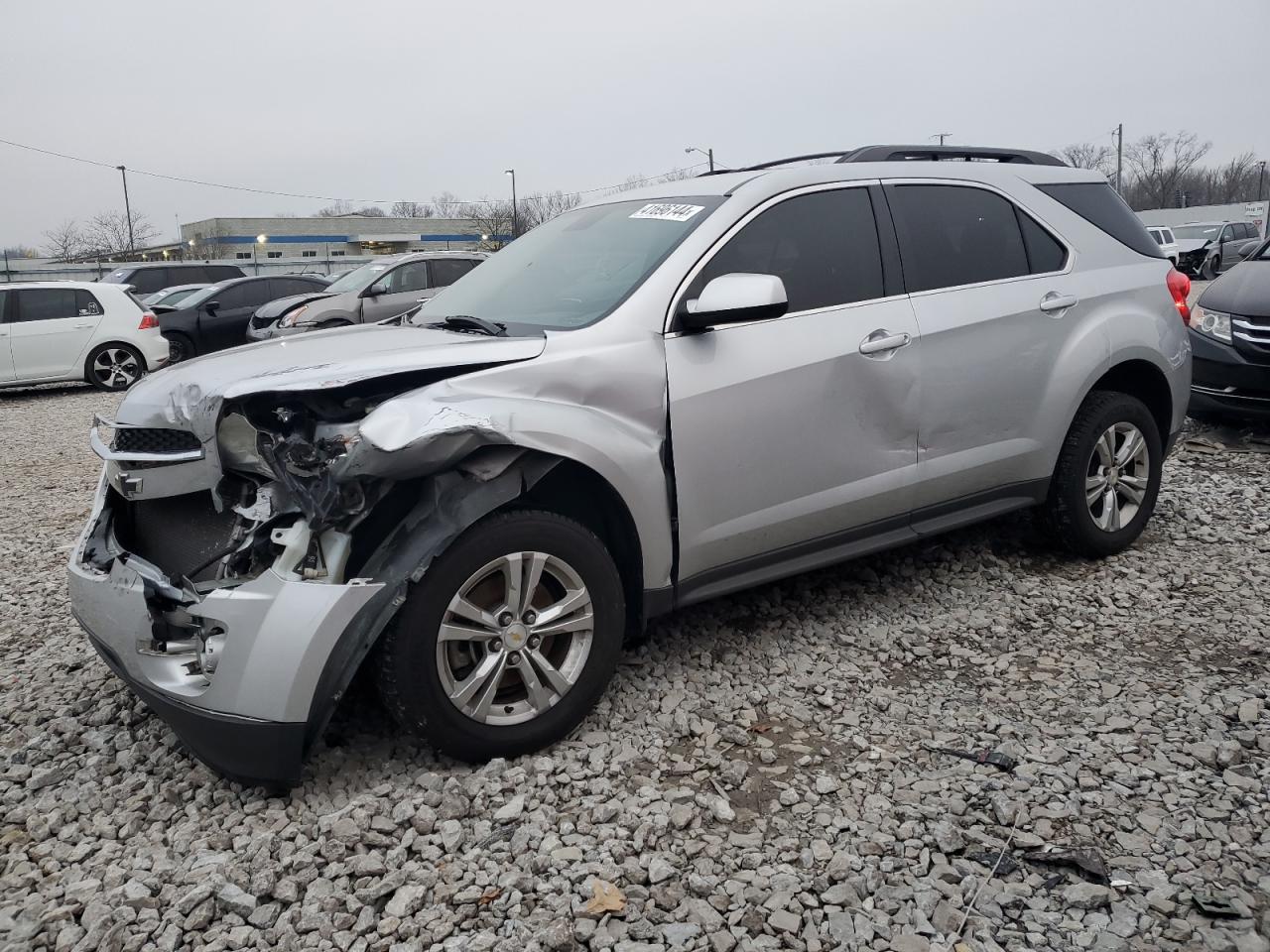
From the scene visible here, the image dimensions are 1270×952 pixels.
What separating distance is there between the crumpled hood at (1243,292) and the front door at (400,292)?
8650 mm

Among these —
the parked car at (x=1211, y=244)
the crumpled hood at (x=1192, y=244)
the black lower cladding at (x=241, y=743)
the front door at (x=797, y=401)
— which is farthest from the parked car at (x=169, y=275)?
the crumpled hood at (x=1192, y=244)

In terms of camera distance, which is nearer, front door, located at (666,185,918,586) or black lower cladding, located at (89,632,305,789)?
black lower cladding, located at (89,632,305,789)

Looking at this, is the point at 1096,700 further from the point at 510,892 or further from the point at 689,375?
the point at 510,892

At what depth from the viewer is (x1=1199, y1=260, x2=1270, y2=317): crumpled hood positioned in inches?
286

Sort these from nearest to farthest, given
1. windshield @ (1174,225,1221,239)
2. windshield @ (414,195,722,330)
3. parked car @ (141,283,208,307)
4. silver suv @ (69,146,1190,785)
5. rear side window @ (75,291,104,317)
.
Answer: silver suv @ (69,146,1190,785) < windshield @ (414,195,722,330) < rear side window @ (75,291,104,317) < parked car @ (141,283,208,307) < windshield @ (1174,225,1221,239)

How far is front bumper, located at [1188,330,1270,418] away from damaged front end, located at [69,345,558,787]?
6.27 metres

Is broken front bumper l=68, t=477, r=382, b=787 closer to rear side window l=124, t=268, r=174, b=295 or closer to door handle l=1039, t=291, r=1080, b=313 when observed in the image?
door handle l=1039, t=291, r=1080, b=313

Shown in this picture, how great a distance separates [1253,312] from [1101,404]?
11.8 feet

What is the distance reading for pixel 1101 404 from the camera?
4605 mm

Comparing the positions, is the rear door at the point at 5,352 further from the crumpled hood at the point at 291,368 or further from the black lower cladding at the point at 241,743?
the black lower cladding at the point at 241,743

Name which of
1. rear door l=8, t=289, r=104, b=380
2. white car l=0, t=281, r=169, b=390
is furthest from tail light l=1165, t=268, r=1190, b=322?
rear door l=8, t=289, r=104, b=380

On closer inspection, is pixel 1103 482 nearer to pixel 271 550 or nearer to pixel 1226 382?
pixel 1226 382

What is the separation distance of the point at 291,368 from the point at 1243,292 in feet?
23.6

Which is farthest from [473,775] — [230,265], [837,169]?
[230,265]
